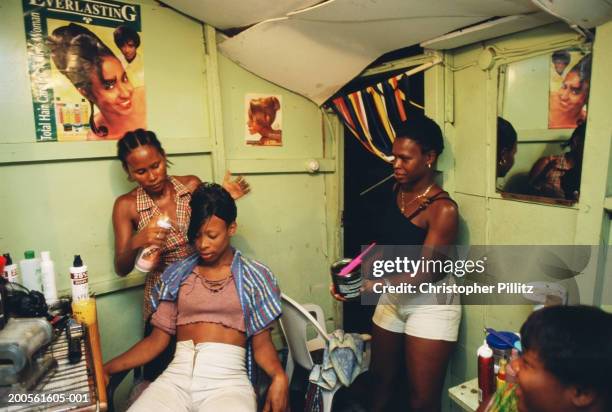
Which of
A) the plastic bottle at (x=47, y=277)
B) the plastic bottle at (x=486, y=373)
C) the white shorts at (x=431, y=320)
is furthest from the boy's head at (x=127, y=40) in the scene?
the plastic bottle at (x=486, y=373)

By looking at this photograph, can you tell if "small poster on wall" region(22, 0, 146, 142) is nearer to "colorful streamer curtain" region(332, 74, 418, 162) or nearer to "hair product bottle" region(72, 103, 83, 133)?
"hair product bottle" region(72, 103, 83, 133)

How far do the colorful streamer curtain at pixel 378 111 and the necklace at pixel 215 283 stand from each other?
131 centimetres

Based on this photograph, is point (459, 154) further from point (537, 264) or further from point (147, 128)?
point (147, 128)

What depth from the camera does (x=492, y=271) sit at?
86.3 inches

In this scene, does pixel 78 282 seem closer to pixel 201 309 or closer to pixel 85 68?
pixel 201 309

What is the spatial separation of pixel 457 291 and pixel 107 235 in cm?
211

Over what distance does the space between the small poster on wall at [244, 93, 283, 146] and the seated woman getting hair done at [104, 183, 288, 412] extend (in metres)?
0.99

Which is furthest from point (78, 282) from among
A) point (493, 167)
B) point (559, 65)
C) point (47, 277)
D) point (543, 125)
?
point (559, 65)

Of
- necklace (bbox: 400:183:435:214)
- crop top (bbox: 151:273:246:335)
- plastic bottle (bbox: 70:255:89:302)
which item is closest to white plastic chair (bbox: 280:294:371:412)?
crop top (bbox: 151:273:246:335)

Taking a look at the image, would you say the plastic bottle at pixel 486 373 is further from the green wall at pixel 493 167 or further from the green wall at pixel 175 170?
the green wall at pixel 175 170

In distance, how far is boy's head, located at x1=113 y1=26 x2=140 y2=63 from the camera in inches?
91.1

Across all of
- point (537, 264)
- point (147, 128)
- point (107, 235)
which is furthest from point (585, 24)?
point (107, 235)

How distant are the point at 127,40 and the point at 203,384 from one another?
199 centimetres

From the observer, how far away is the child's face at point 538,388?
1073mm
